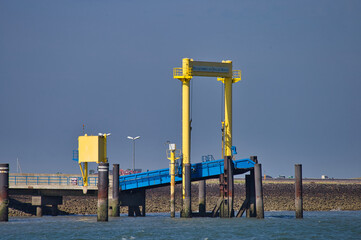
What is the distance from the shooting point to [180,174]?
72.9m

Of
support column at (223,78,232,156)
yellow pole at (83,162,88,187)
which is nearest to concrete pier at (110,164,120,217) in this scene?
yellow pole at (83,162,88,187)

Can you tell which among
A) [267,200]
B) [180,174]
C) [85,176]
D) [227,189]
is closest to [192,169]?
[180,174]

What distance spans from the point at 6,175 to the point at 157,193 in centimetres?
4647

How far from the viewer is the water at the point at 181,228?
59.2 metres

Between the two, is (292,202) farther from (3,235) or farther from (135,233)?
(3,235)

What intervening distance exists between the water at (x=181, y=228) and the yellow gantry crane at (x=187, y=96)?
374 cm

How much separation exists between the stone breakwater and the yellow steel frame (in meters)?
18.6

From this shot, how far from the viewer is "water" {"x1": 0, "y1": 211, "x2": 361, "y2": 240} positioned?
194 feet

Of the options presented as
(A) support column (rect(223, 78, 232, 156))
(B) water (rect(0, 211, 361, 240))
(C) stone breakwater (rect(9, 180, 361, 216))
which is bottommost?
(B) water (rect(0, 211, 361, 240))

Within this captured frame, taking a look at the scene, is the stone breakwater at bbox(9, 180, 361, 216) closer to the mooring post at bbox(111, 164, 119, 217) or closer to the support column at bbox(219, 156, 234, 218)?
the mooring post at bbox(111, 164, 119, 217)

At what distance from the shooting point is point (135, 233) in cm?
6066

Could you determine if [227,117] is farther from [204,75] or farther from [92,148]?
→ [92,148]

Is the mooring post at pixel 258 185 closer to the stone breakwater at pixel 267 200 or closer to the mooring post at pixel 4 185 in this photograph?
the mooring post at pixel 4 185

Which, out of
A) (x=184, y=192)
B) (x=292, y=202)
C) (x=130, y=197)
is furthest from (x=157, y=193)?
(x=184, y=192)
